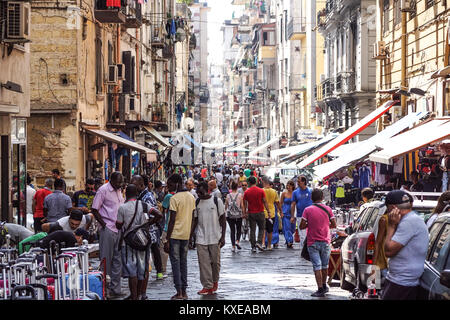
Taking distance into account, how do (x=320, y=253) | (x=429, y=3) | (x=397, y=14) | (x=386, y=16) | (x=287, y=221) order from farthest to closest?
1. (x=386, y=16)
2. (x=397, y=14)
3. (x=429, y=3)
4. (x=287, y=221)
5. (x=320, y=253)

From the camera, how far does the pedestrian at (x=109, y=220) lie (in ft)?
40.1

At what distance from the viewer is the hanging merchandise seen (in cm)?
2573

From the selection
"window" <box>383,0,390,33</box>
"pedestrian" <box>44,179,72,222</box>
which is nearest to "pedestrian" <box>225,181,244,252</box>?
"pedestrian" <box>44,179,72,222</box>

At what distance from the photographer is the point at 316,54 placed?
5506cm

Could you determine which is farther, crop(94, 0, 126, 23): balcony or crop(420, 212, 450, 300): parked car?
crop(94, 0, 126, 23): balcony

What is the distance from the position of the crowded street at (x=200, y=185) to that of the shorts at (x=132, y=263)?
2 cm

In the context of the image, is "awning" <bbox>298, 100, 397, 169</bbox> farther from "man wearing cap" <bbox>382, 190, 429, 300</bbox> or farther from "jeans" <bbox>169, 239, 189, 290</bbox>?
"man wearing cap" <bbox>382, 190, 429, 300</bbox>

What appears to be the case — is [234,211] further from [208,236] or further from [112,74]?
[112,74]

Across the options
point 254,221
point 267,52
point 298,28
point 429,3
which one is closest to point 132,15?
point 429,3

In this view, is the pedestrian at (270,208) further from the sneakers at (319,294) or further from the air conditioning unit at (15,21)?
the sneakers at (319,294)

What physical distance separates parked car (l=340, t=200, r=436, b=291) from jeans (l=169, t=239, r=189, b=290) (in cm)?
223

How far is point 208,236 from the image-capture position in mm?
12797

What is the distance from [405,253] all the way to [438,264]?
357mm
